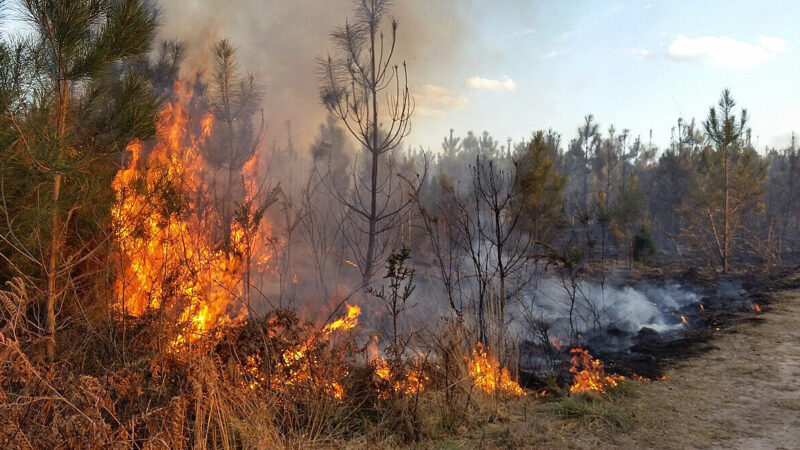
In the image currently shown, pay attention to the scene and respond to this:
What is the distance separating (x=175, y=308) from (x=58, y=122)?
1967mm

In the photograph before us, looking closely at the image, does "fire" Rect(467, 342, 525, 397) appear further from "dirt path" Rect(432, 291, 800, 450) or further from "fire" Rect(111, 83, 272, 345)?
"fire" Rect(111, 83, 272, 345)

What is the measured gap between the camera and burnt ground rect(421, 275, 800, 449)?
3.96 metres

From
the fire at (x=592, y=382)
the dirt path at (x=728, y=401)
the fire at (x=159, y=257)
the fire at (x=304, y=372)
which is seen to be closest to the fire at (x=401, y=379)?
the fire at (x=304, y=372)

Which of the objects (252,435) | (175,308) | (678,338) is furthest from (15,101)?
(678,338)

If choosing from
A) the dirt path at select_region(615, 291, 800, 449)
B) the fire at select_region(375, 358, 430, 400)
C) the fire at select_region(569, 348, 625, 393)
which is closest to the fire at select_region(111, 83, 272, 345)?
the fire at select_region(375, 358, 430, 400)

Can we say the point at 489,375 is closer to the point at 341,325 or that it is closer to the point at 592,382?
the point at 592,382

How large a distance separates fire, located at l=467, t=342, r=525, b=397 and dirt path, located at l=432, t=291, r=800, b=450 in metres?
0.31

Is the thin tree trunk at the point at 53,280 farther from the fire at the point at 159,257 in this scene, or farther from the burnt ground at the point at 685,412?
the burnt ground at the point at 685,412

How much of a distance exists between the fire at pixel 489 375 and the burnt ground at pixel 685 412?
24cm

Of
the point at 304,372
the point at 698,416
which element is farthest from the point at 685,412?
the point at 304,372

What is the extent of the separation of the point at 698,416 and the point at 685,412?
126mm

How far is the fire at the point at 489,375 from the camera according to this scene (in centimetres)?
462

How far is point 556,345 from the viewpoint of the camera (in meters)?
8.46

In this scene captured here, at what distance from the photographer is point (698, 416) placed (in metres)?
4.60
